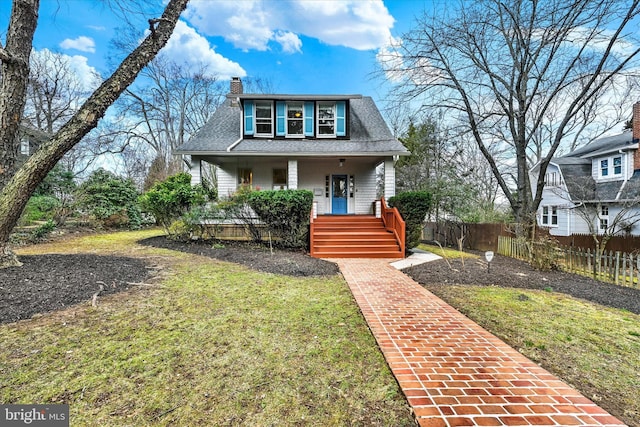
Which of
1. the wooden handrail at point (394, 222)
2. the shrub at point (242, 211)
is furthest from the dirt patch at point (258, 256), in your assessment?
the wooden handrail at point (394, 222)

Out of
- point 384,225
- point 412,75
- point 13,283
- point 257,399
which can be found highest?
point 412,75

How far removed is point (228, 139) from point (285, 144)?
2.67 metres

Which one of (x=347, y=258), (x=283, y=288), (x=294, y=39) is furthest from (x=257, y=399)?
(x=294, y=39)

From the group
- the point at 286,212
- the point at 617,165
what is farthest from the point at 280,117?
the point at 617,165

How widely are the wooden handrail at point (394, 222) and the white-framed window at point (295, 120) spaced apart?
512 cm

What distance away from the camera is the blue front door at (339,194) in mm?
13820

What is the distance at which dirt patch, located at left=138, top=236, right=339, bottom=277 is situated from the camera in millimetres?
6984

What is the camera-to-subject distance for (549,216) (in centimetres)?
2003

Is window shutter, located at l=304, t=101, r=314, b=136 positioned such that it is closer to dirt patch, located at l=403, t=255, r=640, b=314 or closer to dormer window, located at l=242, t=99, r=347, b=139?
dormer window, located at l=242, t=99, r=347, b=139

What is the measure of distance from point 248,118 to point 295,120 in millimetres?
2135

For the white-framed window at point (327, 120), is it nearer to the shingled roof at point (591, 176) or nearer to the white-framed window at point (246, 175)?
the white-framed window at point (246, 175)

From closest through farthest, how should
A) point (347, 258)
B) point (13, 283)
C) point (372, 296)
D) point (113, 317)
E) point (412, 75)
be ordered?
point (113, 317)
point (13, 283)
point (372, 296)
point (347, 258)
point (412, 75)

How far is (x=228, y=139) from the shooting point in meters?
12.7

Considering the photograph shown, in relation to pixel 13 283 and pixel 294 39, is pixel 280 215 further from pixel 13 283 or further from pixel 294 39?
pixel 294 39
